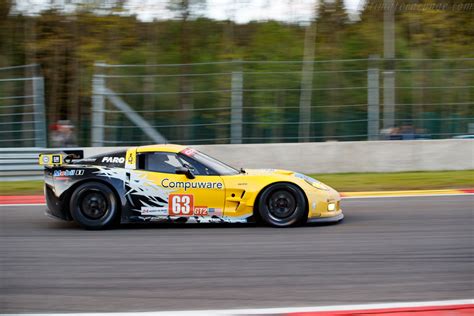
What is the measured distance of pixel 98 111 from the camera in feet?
51.0

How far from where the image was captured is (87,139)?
15.9 meters

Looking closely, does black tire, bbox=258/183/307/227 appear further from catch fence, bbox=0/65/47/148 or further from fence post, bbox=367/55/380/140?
catch fence, bbox=0/65/47/148

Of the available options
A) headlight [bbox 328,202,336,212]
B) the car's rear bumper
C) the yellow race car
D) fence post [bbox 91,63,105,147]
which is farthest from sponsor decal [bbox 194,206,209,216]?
fence post [bbox 91,63,105,147]

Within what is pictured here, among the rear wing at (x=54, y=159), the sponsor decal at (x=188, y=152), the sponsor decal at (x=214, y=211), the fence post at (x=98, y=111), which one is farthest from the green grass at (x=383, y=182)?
the sponsor decal at (x=214, y=211)

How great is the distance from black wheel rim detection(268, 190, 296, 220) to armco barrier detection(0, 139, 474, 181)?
6.28 metres

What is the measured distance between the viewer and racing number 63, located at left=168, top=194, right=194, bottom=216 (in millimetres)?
9031

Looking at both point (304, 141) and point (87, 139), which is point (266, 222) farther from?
point (87, 139)

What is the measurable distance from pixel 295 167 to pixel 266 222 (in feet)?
21.2

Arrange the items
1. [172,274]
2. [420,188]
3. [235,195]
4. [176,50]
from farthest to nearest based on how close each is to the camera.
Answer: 1. [176,50]
2. [420,188]
3. [235,195]
4. [172,274]

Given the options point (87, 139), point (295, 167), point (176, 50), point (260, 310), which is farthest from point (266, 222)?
point (176, 50)

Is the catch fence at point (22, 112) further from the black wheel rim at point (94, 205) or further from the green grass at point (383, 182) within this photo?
the black wheel rim at point (94, 205)

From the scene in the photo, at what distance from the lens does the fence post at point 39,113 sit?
1559cm

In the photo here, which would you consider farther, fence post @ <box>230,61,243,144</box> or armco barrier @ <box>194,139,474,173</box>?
fence post @ <box>230,61,243,144</box>

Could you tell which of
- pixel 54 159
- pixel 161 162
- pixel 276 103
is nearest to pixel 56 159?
pixel 54 159
